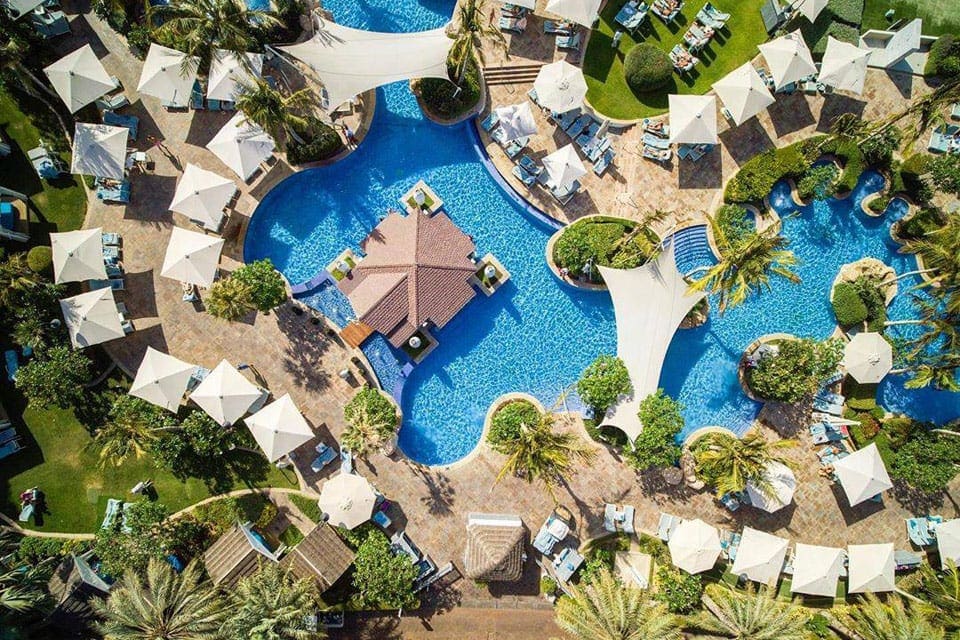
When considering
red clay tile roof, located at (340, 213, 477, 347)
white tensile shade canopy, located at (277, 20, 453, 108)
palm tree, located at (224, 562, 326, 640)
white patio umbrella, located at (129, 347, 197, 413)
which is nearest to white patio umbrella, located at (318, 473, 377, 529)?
palm tree, located at (224, 562, 326, 640)

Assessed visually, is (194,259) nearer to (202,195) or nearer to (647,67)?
(202,195)

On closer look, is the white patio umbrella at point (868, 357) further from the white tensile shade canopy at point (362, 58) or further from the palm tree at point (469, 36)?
the white tensile shade canopy at point (362, 58)

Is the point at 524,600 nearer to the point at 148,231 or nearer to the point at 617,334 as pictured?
the point at 617,334

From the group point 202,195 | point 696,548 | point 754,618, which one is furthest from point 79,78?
point 754,618

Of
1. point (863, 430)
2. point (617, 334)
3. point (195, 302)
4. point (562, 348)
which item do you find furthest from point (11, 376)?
point (863, 430)

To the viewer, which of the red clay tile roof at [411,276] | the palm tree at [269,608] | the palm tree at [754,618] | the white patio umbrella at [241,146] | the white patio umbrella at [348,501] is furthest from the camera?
the white patio umbrella at [241,146]

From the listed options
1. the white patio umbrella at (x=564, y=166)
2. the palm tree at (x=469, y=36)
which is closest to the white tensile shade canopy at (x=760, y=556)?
the white patio umbrella at (x=564, y=166)
